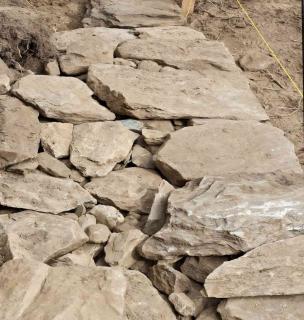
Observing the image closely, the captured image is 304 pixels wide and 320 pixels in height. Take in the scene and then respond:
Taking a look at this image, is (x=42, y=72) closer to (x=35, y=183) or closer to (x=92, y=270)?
(x=35, y=183)

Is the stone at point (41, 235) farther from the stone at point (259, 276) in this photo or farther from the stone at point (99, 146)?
the stone at point (259, 276)

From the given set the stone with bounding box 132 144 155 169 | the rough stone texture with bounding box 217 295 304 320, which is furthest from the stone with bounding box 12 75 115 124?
the rough stone texture with bounding box 217 295 304 320

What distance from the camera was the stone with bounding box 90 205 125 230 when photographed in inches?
143

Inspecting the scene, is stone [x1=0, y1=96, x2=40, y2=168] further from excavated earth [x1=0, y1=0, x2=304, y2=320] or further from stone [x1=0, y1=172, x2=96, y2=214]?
stone [x1=0, y1=172, x2=96, y2=214]

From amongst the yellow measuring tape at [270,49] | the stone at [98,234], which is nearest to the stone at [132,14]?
the yellow measuring tape at [270,49]

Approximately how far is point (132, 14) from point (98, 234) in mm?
3075

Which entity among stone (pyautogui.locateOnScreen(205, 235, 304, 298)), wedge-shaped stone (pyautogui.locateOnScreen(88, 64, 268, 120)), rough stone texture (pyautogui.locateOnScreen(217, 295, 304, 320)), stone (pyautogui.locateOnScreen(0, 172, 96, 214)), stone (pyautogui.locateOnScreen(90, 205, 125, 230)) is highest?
wedge-shaped stone (pyautogui.locateOnScreen(88, 64, 268, 120))

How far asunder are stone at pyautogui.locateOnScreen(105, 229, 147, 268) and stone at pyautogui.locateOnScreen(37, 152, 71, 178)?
2.11 ft

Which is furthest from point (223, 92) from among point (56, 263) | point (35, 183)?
point (56, 263)

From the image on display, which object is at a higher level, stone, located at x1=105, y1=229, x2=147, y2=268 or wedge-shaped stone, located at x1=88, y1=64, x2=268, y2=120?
wedge-shaped stone, located at x1=88, y1=64, x2=268, y2=120

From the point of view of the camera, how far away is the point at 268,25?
20.6ft

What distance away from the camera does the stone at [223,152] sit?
12.9ft

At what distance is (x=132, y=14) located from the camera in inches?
230

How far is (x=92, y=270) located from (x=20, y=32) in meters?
2.65
